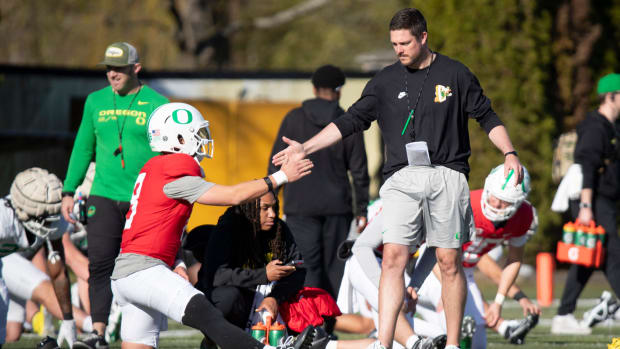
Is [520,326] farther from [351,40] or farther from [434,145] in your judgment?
[351,40]

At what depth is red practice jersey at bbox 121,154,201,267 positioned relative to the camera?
20.1 feet

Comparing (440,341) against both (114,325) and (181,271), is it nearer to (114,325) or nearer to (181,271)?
(181,271)

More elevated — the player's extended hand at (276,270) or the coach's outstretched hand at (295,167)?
the coach's outstretched hand at (295,167)

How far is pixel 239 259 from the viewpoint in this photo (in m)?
6.94

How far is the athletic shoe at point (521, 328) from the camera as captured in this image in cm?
798

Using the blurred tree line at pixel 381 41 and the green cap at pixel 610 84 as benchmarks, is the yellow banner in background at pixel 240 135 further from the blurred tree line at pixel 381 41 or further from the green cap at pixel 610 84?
the green cap at pixel 610 84

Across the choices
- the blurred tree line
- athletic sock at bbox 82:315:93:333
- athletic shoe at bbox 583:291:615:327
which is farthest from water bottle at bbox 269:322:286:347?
the blurred tree line

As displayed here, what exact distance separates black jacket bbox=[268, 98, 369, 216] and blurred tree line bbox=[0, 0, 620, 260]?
6.04 metres

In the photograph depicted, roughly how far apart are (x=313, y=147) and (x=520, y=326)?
7.93ft

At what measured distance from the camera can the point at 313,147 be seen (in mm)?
6617

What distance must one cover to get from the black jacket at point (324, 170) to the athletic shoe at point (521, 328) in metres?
1.63

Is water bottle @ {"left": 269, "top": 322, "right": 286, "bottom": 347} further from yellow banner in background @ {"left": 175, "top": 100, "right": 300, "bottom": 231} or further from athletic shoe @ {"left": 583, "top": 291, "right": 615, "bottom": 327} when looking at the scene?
yellow banner in background @ {"left": 175, "top": 100, "right": 300, "bottom": 231}

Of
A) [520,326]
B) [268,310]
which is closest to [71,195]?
[268,310]

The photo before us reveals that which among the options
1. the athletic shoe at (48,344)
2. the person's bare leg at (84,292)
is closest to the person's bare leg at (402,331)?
the athletic shoe at (48,344)
